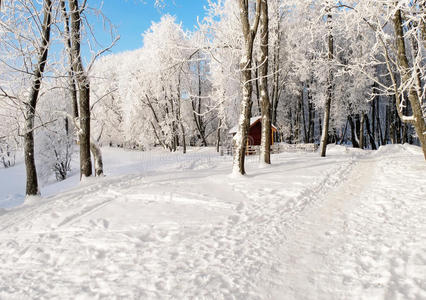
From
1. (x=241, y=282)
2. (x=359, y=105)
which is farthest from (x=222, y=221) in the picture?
(x=359, y=105)

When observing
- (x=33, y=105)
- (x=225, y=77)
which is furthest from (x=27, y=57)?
(x=225, y=77)

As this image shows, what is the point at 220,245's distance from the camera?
13.7 ft

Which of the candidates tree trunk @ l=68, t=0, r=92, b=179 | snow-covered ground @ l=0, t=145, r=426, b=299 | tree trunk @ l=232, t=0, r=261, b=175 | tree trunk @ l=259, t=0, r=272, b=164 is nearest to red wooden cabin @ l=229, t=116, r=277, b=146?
tree trunk @ l=259, t=0, r=272, b=164

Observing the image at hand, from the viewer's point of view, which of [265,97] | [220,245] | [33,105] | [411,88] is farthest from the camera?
[265,97]

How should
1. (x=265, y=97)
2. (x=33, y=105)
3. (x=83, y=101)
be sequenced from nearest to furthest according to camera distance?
(x=33, y=105), (x=83, y=101), (x=265, y=97)

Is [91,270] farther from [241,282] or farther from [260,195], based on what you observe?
[260,195]

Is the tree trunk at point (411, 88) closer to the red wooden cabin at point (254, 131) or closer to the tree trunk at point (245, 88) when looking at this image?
the tree trunk at point (245, 88)

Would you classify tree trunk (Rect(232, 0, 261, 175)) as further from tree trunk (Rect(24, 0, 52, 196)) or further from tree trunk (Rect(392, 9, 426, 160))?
tree trunk (Rect(24, 0, 52, 196))

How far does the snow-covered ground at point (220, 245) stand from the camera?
3.09 meters

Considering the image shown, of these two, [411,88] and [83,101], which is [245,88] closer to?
[411,88]

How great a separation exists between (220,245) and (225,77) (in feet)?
73.4

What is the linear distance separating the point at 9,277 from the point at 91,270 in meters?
1.03

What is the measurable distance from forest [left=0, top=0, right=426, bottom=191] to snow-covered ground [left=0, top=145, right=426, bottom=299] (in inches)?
142

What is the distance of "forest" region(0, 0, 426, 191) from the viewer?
9.08 m
